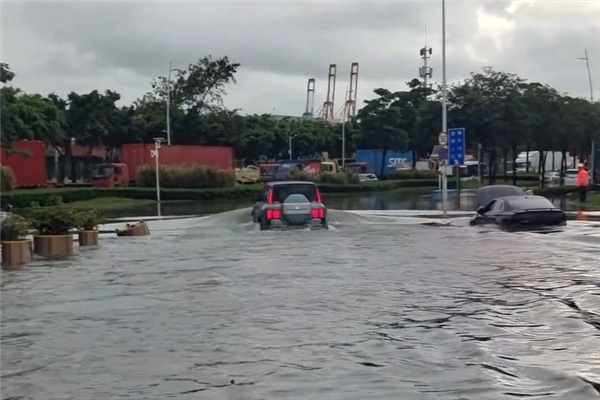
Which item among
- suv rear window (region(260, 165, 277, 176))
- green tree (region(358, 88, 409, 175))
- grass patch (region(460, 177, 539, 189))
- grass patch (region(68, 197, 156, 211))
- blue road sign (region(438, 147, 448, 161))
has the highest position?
green tree (region(358, 88, 409, 175))

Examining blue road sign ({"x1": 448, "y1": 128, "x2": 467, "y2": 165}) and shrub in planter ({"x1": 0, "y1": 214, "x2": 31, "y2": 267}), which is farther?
blue road sign ({"x1": 448, "y1": 128, "x2": 467, "y2": 165})

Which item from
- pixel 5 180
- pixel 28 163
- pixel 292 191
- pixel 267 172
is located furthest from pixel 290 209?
pixel 267 172

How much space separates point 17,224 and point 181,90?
7037 centimetres

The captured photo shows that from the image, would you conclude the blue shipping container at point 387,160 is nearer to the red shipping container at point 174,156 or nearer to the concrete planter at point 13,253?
the red shipping container at point 174,156

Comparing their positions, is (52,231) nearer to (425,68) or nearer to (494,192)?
(494,192)

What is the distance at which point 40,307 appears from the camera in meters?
13.1

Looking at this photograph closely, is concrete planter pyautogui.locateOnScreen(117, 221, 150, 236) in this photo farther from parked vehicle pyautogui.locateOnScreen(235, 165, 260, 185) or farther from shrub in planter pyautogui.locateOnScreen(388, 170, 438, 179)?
shrub in planter pyautogui.locateOnScreen(388, 170, 438, 179)

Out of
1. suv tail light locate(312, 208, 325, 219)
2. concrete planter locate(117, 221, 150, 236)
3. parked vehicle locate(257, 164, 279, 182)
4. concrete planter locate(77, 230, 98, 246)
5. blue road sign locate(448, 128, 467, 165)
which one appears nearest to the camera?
concrete planter locate(77, 230, 98, 246)

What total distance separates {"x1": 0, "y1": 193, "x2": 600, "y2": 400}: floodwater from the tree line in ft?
107

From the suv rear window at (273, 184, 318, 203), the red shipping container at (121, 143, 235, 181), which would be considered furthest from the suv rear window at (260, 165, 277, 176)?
the suv rear window at (273, 184, 318, 203)

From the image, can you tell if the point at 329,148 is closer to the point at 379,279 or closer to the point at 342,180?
the point at 342,180

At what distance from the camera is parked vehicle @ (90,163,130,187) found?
204 ft

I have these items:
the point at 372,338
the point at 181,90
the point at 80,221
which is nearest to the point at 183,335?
the point at 372,338

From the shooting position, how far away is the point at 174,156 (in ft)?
206
